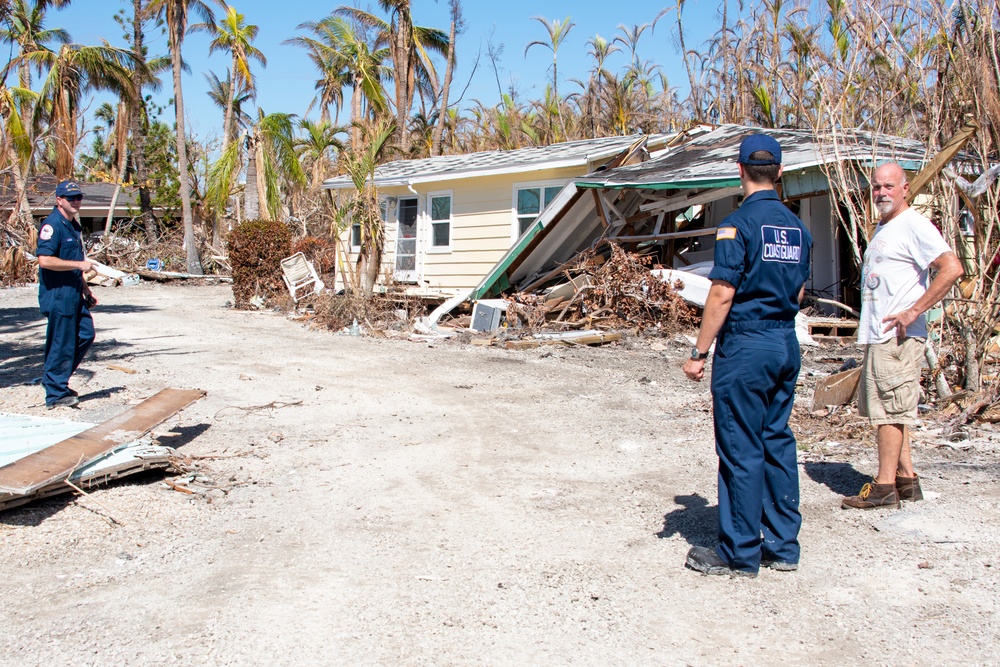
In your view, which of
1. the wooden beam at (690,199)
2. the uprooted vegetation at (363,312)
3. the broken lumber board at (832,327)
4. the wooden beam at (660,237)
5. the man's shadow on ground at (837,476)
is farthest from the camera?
the uprooted vegetation at (363,312)

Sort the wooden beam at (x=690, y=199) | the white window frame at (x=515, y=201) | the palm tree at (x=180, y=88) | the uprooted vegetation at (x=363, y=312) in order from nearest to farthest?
the wooden beam at (x=690, y=199)
the uprooted vegetation at (x=363, y=312)
the white window frame at (x=515, y=201)
the palm tree at (x=180, y=88)

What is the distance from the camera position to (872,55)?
254 inches

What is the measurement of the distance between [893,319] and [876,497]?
0.95 metres

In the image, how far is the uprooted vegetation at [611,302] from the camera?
12305 millimetres

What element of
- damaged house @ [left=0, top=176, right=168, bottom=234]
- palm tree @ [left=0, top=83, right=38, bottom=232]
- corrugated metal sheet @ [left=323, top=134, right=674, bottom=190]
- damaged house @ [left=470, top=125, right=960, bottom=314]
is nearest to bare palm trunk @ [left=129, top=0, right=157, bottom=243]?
damaged house @ [left=0, top=176, right=168, bottom=234]

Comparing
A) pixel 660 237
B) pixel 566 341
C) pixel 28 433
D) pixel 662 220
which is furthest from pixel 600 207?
pixel 28 433

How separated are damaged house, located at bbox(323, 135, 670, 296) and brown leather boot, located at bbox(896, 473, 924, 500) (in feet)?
37.5

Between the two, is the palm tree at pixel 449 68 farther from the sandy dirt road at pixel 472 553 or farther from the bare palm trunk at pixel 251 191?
the sandy dirt road at pixel 472 553

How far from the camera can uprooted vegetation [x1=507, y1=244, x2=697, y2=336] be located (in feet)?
40.4

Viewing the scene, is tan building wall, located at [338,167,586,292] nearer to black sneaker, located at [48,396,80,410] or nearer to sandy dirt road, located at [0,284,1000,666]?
sandy dirt road, located at [0,284,1000,666]

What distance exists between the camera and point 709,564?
3.58m

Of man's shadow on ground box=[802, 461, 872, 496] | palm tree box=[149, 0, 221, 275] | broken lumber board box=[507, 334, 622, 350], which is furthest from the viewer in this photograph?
palm tree box=[149, 0, 221, 275]

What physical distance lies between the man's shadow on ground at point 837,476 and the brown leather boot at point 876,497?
1.24ft

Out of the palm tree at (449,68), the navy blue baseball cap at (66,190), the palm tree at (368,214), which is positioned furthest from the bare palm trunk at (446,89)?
the navy blue baseball cap at (66,190)
